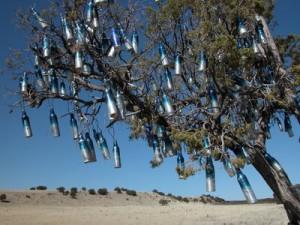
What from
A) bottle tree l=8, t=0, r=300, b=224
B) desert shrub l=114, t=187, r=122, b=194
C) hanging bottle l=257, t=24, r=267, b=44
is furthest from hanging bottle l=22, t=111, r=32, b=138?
desert shrub l=114, t=187, r=122, b=194

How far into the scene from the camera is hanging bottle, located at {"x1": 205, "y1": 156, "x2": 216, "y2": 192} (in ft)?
36.8

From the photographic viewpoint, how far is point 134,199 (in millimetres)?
75688

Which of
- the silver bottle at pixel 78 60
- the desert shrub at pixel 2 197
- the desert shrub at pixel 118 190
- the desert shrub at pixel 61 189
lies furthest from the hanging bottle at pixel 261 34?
the desert shrub at pixel 118 190

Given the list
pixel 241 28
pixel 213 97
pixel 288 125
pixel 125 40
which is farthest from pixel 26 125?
pixel 288 125

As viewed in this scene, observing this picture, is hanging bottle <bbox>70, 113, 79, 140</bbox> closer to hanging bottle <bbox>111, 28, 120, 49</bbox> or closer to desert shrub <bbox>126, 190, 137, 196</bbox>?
hanging bottle <bbox>111, 28, 120, 49</bbox>

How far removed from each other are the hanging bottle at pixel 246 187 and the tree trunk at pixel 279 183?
7.34 ft

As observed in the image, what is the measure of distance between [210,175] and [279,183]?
2.88 metres

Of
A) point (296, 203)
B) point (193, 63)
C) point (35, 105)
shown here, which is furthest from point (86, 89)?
point (296, 203)

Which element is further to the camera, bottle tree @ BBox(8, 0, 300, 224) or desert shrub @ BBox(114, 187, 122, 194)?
desert shrub @ BBox(114, 187, 122, 194)

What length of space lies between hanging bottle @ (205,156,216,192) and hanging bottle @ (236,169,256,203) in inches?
22.7

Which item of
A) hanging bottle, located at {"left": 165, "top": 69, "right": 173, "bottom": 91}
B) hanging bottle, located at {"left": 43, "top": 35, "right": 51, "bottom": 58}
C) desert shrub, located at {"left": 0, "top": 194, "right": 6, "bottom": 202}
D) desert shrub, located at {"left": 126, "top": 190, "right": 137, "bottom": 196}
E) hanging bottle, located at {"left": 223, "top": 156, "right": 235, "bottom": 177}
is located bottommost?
hanging bottle, located at {"left": 223, "top": 156, "right": 235, "bottom": 177}

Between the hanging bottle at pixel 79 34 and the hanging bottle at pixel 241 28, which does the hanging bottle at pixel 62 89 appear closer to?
the hanging bottle at pixel 79 34

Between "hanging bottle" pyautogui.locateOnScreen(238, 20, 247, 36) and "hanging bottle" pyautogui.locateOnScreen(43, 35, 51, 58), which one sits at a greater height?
"hanging bottle" pyautogui.locateOnScreen(238, 20, 247, 36)

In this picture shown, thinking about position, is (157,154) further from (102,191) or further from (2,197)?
(102,191)
